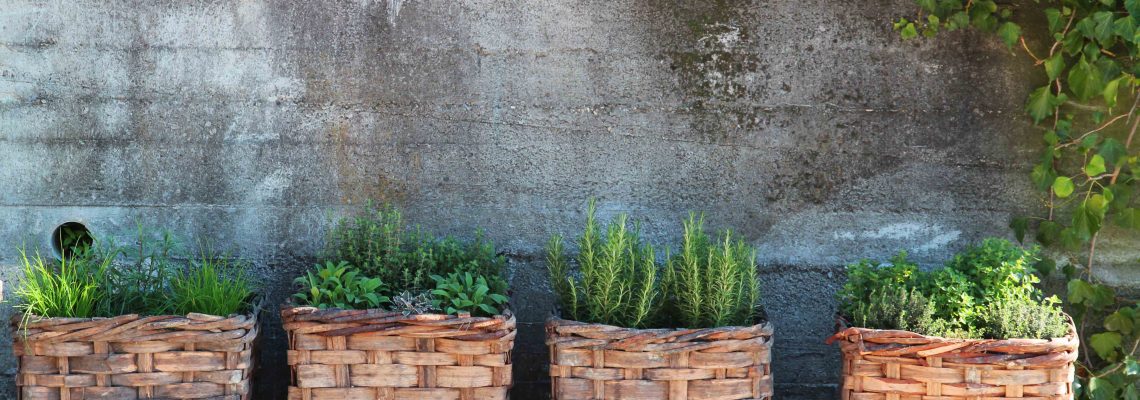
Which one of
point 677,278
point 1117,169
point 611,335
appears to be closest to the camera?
point 611,335

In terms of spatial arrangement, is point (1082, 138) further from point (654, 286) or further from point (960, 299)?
point (654, 286)

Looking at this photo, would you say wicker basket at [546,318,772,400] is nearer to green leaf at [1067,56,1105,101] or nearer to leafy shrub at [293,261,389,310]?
leafy shrub at [293,261,389,310]

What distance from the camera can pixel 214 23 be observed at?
10.2 feet

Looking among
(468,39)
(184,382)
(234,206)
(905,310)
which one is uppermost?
(468,39)

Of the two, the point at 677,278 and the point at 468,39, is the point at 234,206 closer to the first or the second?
the point at 468,39

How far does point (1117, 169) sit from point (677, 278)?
1.48m

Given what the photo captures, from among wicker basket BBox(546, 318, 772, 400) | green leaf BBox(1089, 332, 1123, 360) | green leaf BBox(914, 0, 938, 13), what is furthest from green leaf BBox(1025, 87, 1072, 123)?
wicker basket BBox(546, 318, 772, 400)

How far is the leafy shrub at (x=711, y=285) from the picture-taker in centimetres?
264

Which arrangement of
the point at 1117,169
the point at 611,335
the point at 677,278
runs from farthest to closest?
1. the point at 1117,169
2. the point at 677,278
3. the point at 611,335

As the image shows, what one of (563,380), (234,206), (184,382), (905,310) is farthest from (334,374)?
(905,310)

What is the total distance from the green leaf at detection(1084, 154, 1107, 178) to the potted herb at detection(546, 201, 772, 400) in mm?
1154

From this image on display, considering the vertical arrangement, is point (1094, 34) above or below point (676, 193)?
above

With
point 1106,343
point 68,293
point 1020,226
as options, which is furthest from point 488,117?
point 1106,343

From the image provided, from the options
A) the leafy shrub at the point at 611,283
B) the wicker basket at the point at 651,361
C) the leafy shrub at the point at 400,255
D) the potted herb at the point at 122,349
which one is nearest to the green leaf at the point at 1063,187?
the wicker basket at the point at 651,361
